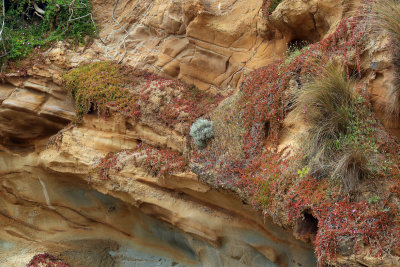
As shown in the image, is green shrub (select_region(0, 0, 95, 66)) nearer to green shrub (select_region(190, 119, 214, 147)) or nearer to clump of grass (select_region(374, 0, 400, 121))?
green shrub (select_region(190, 119, 214, 147))

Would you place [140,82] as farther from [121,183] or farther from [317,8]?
[317,8]

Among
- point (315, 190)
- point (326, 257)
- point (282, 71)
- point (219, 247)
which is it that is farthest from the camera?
point (219, 247)

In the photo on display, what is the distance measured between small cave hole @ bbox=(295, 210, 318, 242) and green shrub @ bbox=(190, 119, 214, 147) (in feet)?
7.71

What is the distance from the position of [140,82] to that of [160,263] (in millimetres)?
3719

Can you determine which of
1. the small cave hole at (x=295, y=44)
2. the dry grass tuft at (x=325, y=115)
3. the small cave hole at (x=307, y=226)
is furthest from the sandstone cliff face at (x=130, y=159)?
the dry grass tuft at (x=325, y=115)

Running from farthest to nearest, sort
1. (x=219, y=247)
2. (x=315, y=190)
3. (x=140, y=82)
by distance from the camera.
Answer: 1. (x=140, y=82)
2. (x=219, y=247)
3. (x=315, y=190)

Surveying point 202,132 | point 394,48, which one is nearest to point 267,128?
point 202,132

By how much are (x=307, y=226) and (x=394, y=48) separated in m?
2.58

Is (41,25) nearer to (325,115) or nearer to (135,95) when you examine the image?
(135,95)

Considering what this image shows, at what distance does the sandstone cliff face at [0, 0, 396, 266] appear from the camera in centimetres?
765

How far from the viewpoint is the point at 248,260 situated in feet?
24.8

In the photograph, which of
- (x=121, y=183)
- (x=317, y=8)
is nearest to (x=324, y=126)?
(x=317, y=8)

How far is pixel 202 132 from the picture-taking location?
300 inches

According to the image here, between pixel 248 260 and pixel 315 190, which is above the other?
pixel 315 190
